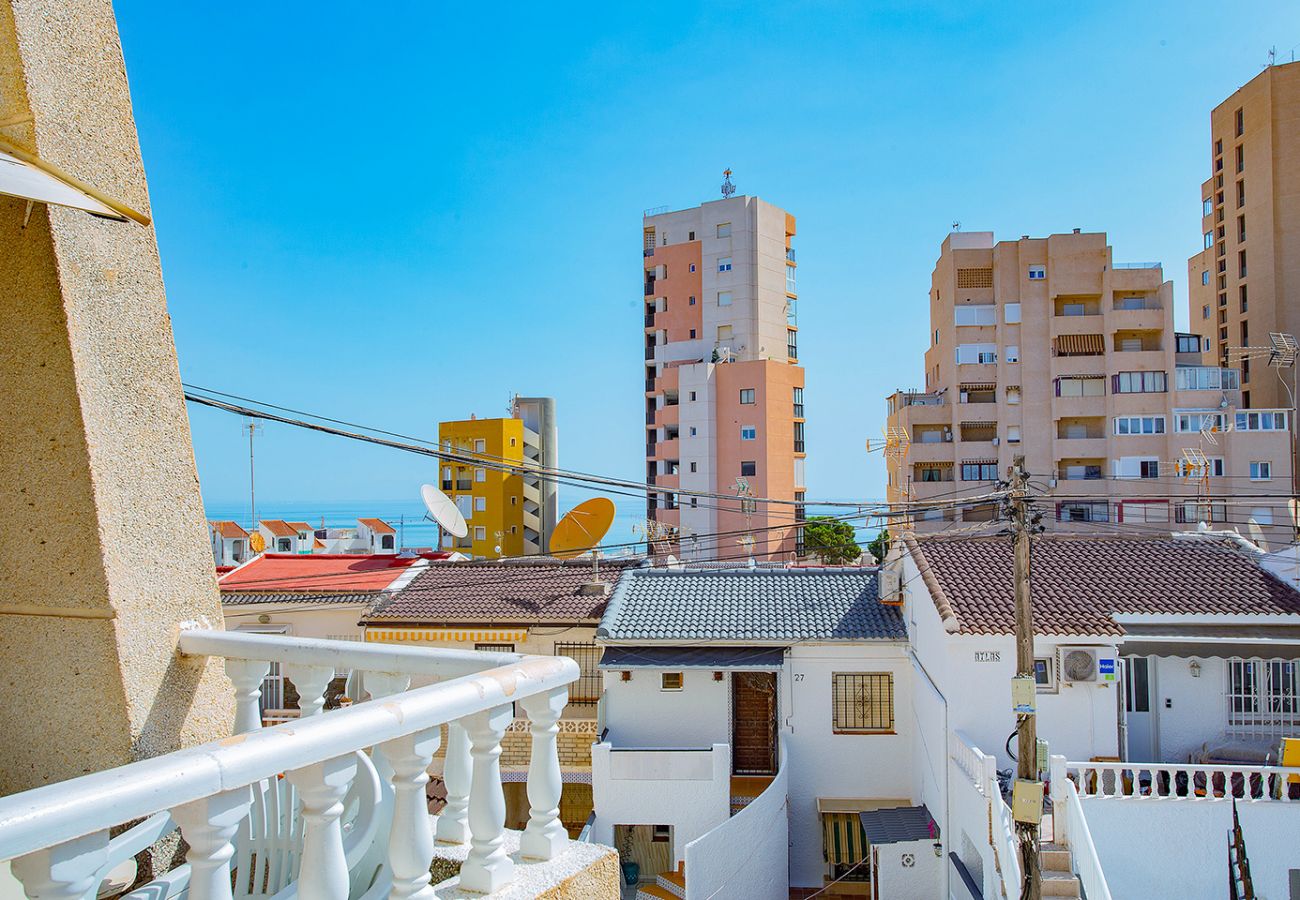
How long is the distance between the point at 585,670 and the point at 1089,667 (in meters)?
9.65

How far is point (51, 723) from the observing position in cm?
287

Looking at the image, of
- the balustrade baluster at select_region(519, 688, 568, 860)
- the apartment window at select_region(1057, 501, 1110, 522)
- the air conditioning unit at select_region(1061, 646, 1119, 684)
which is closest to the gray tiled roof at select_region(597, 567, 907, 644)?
the air conditioning unit at select_region(1061, 646, 1119, 684)

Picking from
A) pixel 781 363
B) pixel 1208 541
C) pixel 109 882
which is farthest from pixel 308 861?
pixel 781 363

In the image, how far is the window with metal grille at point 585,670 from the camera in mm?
18328

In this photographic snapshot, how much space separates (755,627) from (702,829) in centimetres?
403

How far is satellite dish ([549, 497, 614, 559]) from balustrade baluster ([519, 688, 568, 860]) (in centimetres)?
2227

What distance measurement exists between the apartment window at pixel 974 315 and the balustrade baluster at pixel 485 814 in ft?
151

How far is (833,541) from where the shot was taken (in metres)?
44.8

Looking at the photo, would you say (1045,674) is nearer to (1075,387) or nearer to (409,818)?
(409,818)

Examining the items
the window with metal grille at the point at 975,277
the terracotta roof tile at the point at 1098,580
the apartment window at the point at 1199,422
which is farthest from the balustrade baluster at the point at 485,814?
the window with metal grille at the point at 975,277

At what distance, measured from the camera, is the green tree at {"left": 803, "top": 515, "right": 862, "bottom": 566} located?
1633 inches

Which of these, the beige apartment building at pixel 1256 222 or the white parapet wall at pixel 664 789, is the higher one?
the beige apartment building at pixel 1256 222

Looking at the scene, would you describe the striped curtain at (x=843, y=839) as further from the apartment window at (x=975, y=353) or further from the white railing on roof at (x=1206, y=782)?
the apartment window at (x=975, y=353)

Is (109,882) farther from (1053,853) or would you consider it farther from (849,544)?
(849,544)
